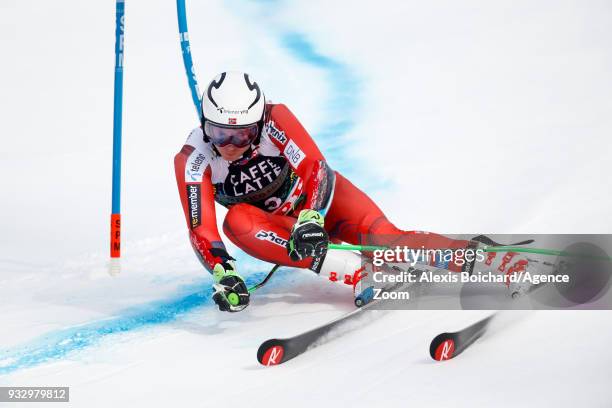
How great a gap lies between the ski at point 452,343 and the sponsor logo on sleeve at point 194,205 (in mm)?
1805

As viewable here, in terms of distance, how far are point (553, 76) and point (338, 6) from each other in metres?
4.13

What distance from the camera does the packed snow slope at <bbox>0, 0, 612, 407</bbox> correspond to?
460 centimetres

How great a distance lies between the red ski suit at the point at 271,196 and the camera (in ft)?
18.7

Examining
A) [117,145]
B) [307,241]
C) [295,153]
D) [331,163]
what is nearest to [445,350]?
[307,241]

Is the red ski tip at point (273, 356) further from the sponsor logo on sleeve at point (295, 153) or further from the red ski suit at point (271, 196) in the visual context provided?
the sponsor logo on sleeve at point (295, 153)

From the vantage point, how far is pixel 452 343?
4.61m

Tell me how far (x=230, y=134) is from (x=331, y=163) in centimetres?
389

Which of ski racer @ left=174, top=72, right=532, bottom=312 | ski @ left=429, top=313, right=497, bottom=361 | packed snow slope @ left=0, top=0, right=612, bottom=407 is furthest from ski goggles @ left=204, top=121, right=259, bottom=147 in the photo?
ski @ left=429, top=313, right=497, bottom=361

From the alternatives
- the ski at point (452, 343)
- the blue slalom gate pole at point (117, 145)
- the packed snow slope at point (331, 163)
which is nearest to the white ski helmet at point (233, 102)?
the packed snow slope at point (331, 163)

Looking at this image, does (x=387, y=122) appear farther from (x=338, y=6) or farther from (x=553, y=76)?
(x=338, y=6)

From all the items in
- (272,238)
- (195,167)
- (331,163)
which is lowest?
(272,238)

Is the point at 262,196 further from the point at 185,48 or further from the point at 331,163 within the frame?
the point at 331,163

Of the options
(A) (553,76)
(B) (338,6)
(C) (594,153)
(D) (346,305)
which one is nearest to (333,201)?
(D) (346,305)

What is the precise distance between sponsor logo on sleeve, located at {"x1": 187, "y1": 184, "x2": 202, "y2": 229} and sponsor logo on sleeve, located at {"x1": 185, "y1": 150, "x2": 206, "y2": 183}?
52mm
